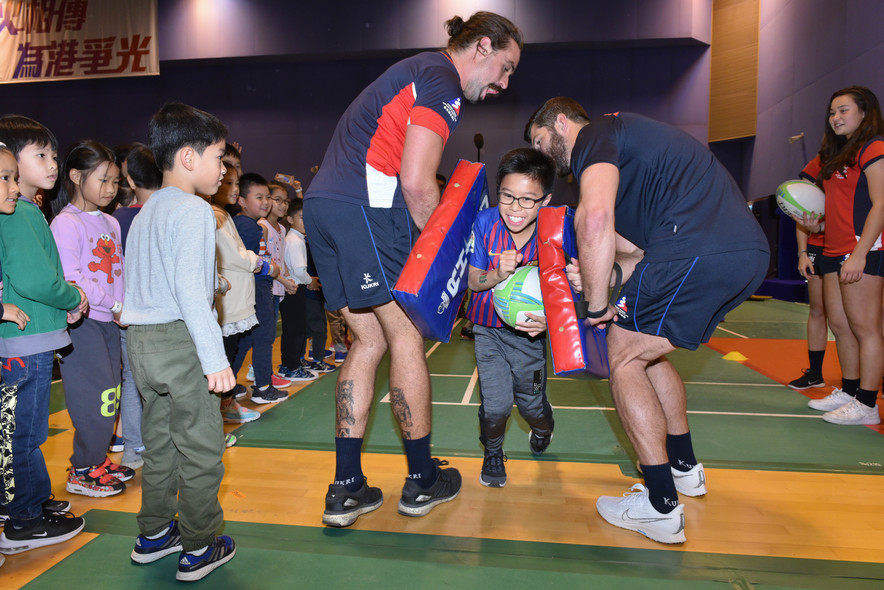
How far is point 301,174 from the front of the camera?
15117 mm

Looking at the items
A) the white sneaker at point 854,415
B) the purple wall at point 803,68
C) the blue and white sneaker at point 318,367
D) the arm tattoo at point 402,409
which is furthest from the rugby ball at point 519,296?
the purple wall at point 803,68

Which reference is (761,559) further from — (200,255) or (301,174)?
(301,174)

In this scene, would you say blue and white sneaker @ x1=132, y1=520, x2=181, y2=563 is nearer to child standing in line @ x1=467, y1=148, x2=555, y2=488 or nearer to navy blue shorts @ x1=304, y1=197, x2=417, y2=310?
navy blue shorts @ x1=304, y1=197, x2=417, y2=310

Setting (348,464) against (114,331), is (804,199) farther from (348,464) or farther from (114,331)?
(114,331)

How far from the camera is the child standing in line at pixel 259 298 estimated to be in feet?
15.1

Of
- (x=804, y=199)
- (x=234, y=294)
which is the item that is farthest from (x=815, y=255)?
(x=234, y=294)

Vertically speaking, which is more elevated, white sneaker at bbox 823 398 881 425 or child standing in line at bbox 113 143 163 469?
child standing in line at bbox 113 143 163 469

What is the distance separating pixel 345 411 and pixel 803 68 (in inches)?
487

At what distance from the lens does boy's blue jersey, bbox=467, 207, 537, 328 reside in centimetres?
284

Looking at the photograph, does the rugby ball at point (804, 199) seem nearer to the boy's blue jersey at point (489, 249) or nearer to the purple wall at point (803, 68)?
the boy's blue jersey at point (489, 249)

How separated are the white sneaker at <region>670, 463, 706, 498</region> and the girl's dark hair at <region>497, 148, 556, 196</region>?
1.60m

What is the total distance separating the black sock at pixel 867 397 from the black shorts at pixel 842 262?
82 cm

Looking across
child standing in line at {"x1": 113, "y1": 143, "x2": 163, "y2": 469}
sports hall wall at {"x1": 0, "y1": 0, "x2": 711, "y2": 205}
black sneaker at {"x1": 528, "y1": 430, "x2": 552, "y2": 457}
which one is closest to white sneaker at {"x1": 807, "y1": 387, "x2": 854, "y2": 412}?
black sneaker at {"x1": 528, "y1": 430, "x2": 552, "y2": 457}

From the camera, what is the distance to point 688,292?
230 centimetres
